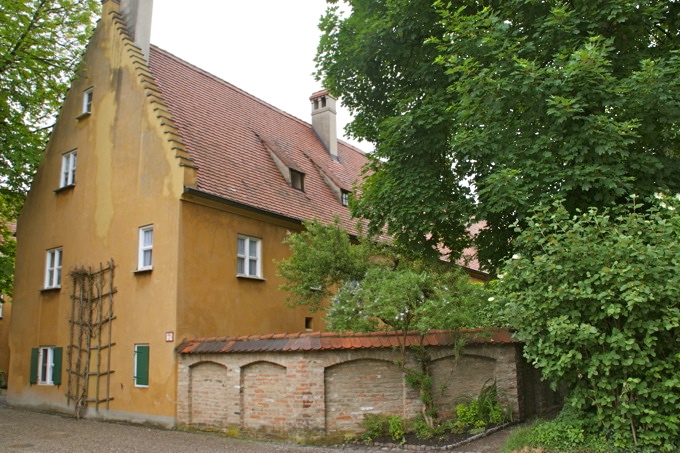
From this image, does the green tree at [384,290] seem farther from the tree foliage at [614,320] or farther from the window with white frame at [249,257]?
the tree foliage at [614,320]

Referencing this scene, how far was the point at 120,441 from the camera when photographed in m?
12.5

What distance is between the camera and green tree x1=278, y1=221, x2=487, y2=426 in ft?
37.1

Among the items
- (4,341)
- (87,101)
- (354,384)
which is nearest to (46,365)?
(87,101)

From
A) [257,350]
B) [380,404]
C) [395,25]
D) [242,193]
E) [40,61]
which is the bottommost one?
[380,404]

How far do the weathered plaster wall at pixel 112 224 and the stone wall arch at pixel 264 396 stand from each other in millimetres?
2380

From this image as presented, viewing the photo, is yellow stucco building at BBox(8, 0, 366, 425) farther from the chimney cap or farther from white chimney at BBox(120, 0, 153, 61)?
the chimney cap

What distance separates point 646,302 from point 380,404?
5.42 meters

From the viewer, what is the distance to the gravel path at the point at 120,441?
440 inches

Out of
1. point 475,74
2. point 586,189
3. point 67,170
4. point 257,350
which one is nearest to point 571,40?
point 475,74

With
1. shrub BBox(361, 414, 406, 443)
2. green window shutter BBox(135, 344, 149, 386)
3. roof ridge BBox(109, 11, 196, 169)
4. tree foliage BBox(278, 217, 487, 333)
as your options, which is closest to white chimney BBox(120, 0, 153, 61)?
roof ridge BBox(109, 11, 196, 169)

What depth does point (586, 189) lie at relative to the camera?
34.1ft

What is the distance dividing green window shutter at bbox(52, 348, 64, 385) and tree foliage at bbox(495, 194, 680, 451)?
13.5 metres

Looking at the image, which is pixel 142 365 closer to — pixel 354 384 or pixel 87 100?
pixel 354 384

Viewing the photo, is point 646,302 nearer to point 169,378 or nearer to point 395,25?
point 395,25
